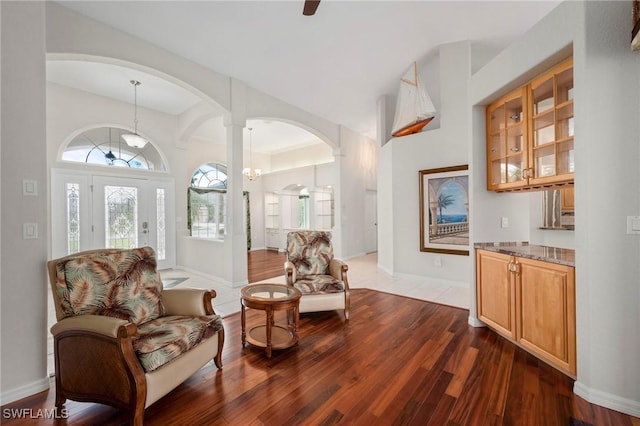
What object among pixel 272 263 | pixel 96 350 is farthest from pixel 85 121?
pixel 96 350

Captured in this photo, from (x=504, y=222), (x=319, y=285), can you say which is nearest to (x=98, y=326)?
(x=319, y=285)

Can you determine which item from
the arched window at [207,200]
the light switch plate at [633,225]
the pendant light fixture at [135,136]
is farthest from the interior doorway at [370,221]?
the light switch plate at [633,225]

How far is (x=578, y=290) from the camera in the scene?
5.95ft

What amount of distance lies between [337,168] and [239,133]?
2981mm

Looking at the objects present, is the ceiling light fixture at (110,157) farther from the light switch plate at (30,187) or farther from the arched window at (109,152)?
the light switch plate at (30,187)

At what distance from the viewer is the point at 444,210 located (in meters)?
4.47

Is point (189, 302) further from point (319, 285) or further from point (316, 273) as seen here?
point (316, 273)

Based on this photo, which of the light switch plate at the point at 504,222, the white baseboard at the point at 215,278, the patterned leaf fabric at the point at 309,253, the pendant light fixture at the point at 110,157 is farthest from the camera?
the pendant light fixture at the point at 110,157

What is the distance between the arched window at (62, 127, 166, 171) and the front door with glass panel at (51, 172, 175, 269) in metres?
0.32

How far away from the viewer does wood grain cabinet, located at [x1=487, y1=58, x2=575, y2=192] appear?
2.08m

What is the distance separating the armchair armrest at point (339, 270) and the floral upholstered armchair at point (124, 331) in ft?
4.98

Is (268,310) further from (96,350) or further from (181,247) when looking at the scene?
(181,247)

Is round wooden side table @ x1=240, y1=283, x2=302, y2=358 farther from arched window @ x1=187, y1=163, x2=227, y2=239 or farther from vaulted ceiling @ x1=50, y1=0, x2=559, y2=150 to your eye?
arched window @ x1=187, y1=163, x2=227, y2=239

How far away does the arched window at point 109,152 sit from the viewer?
16.2ft
